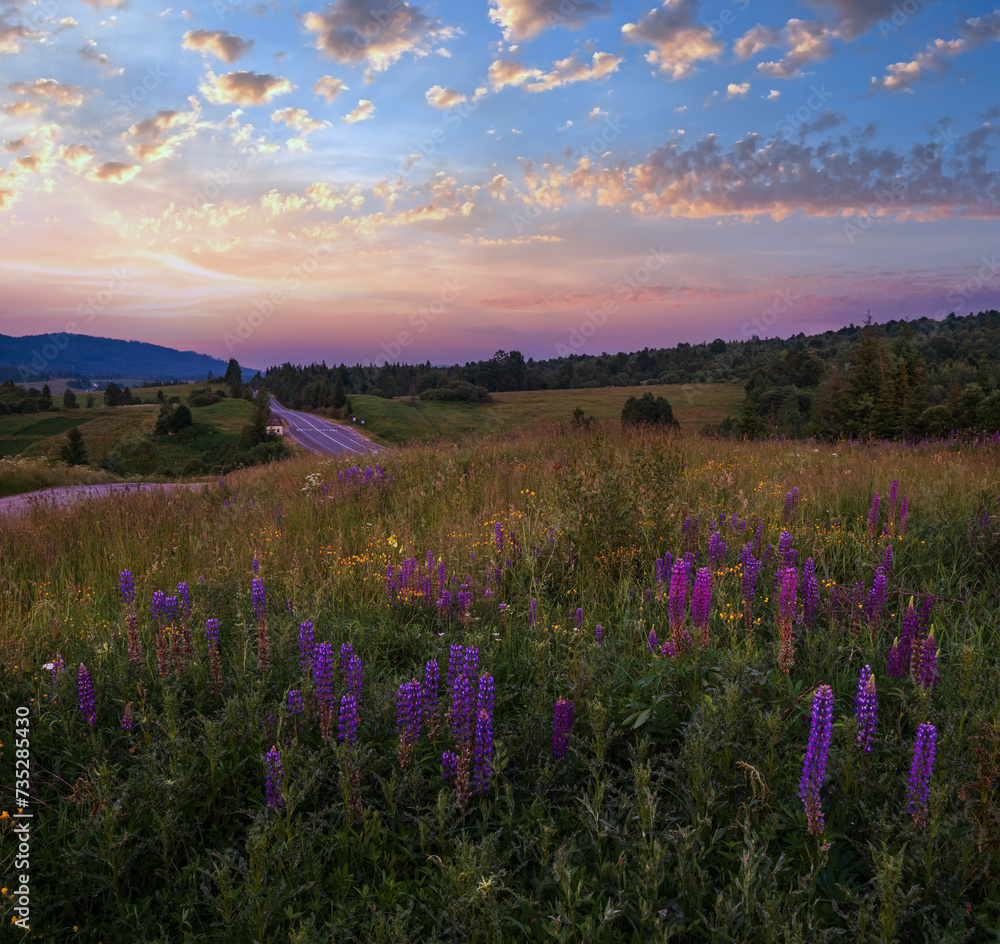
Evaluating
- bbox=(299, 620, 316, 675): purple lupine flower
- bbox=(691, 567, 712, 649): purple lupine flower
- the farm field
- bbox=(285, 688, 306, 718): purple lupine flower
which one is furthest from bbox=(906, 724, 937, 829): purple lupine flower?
the farm field

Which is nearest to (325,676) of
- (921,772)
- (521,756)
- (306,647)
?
(306,647)

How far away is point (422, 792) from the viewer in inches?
97.6

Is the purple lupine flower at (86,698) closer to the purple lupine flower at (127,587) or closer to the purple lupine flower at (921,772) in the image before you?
the purple lupine flower at (127,587)

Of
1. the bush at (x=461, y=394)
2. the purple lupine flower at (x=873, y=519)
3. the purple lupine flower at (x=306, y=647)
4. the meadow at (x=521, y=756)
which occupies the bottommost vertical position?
the meadow at (x=521, y=756)

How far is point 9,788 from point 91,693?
499 mm

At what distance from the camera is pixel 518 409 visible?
73.0m

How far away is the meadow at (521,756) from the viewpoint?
192 cm

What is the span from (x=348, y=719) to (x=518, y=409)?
233 feet

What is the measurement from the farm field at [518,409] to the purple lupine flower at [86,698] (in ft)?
175

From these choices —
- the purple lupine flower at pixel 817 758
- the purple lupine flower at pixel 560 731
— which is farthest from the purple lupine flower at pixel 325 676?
the purple lupine flower at pixel 817 758

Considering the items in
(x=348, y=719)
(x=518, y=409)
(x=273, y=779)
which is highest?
(x=518, y=409)

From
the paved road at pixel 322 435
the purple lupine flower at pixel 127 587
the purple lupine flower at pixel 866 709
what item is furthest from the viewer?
the paved road at pixel 322 435

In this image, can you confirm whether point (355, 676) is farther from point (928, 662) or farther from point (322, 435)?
point (322, 435)

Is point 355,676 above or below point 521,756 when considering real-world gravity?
above
